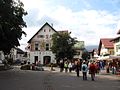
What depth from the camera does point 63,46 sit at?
81000 millimetres

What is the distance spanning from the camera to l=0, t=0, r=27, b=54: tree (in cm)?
4250

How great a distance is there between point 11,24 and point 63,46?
3575 cm

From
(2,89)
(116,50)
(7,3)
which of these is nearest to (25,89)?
(2,89)

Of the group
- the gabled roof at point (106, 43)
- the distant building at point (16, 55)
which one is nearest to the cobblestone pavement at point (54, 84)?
the gabled roof at point (106, 43)

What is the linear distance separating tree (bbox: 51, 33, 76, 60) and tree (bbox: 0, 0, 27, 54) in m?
29.9

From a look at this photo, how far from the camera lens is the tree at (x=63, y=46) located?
80.9m

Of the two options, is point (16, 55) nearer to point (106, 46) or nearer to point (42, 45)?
point (42, 45)

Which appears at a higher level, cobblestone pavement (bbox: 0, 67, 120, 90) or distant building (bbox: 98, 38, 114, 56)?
distant building (bbox: 98, 38, 114, 56)

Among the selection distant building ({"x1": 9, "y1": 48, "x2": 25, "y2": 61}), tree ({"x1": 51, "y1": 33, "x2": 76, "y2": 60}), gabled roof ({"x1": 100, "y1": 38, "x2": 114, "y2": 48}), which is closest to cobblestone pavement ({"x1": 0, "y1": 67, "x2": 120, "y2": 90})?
tree ({"x1": 51, "y1": 33, "x2": 76, "y2": 60})

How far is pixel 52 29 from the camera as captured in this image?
98.9 meters

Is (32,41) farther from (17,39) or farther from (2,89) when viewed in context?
(2,89)

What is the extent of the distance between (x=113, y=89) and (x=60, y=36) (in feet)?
193

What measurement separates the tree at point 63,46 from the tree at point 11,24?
29919mm

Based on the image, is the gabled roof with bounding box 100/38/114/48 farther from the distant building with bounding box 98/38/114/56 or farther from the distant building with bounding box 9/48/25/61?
the distant building with bounding box 9/48/25/61
